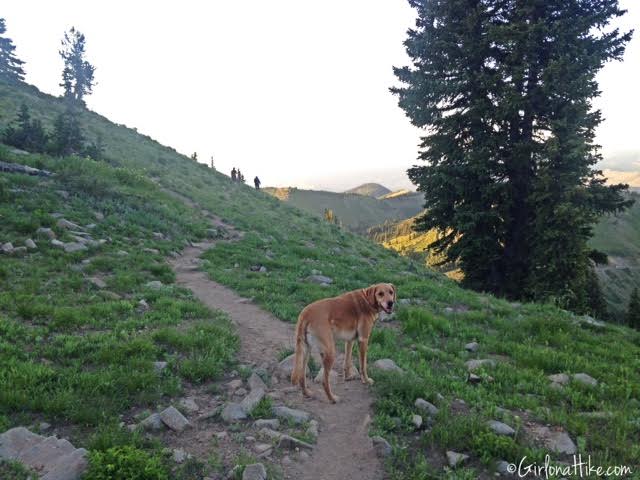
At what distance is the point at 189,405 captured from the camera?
5840 mm

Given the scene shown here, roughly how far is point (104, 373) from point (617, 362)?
1019cm

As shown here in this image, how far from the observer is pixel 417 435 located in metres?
5.56

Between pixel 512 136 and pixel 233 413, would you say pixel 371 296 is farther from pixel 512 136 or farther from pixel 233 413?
pixel 512 136

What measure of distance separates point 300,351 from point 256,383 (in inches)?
37.7

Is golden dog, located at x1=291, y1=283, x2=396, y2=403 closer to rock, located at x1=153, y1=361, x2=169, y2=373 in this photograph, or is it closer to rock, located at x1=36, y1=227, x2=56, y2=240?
rock, located at x1=153, y1=361, x2=169, y2=373

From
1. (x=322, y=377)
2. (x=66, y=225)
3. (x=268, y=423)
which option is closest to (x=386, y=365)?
(x=322, y=377)

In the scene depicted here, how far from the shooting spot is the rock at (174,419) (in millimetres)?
5281

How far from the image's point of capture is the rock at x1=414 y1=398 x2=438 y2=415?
5970mm

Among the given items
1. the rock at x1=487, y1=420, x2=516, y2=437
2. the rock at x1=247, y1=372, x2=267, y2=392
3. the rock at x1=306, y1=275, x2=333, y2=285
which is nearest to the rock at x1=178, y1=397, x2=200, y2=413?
the rock at x1=247, y1=372, x2=267, y2=392

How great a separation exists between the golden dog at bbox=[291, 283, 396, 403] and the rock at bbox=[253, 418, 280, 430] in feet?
3.24

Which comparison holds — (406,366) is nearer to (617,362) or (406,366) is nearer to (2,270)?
(617,362)

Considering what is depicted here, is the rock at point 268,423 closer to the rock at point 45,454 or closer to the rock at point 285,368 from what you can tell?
the rock at point 285,368

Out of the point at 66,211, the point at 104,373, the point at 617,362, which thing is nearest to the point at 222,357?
the point at 104,373

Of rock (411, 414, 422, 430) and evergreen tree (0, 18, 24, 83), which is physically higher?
evergreen tree (0, 18, 24, 83)
